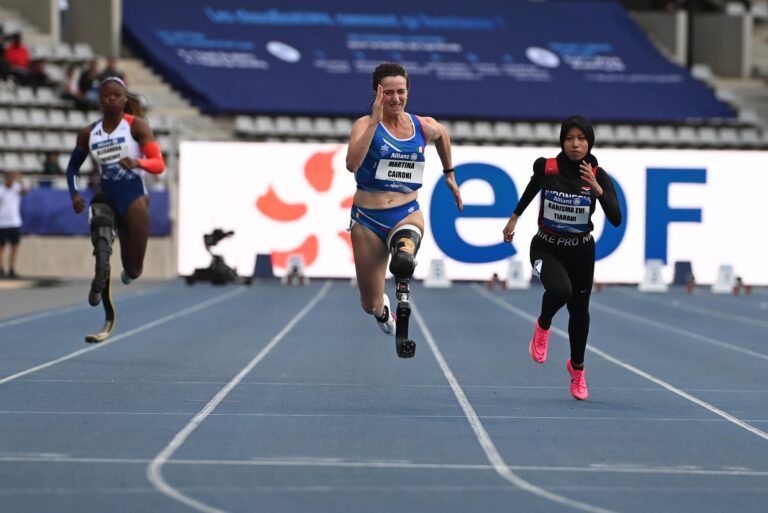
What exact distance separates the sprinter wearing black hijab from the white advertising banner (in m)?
19.2

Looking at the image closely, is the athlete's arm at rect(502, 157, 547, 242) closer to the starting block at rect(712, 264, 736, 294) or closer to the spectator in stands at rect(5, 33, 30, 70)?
the starting block at rect(712, 264, 736, 294)

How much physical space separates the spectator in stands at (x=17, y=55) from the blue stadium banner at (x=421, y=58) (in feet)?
13.1

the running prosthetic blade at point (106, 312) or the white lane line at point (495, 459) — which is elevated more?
the running prosthetic blade at point (106, 312)

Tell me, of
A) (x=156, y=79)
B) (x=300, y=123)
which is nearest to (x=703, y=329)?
(x=300, y=123)

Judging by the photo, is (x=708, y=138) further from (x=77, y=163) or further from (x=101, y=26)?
(x=77, y=163)

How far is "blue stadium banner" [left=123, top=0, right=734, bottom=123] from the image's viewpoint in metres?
35.1

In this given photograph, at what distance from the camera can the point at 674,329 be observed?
58.9 feet

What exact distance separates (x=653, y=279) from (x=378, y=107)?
2021cm

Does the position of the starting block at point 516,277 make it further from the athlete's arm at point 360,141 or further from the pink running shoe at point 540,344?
the athlete's arm at point 360,141

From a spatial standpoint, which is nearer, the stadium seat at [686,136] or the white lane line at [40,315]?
the white lane line at [40,315]

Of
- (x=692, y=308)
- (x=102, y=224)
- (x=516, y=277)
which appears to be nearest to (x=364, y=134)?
(x=102, y=224)

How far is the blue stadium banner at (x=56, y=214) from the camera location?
94.9 ft

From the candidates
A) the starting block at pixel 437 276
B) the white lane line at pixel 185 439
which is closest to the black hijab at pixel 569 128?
the white lane line at pixel 185 439

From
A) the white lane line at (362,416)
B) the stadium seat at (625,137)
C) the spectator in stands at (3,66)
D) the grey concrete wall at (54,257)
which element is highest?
the spectator in stands at (3,66)
